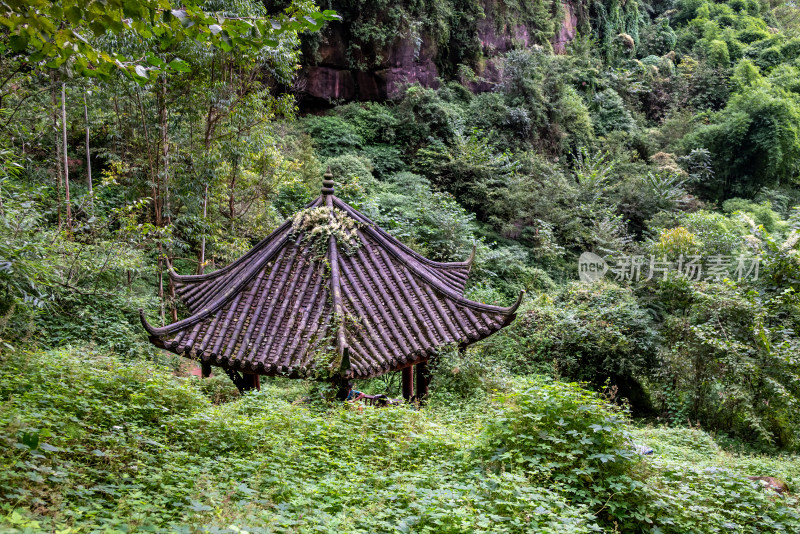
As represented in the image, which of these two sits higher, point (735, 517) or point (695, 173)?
point (695, 173)

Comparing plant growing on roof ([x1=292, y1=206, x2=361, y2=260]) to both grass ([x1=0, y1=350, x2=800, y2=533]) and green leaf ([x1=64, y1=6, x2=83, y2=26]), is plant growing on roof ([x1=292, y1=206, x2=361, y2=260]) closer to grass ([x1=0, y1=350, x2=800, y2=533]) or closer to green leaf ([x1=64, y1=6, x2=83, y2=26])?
grass ([x1=0, y1=350, x2=800, y2=533])

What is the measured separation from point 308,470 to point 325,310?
7.19ft

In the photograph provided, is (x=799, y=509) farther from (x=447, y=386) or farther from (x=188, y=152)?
(x=188, y=152)

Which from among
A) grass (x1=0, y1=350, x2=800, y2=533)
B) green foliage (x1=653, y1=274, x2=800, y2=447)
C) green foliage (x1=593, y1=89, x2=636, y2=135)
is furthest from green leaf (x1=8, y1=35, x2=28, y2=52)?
green foliage (x1=593, y1=89, x2=636, y2=135)

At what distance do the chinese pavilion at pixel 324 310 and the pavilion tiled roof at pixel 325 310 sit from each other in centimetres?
1

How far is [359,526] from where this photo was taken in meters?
2.95

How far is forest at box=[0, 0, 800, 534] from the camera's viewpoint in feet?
10.5

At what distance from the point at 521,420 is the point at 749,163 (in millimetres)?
27668

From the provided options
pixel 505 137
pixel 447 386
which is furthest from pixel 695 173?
pixel 447 386

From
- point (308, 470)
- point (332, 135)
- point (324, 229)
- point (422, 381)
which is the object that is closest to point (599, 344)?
point (422, 381)

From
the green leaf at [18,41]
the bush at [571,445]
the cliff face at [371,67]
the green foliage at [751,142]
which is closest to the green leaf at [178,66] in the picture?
the green leaf at [18,41]

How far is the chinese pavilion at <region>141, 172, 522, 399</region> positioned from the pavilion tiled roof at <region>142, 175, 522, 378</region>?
1 cm

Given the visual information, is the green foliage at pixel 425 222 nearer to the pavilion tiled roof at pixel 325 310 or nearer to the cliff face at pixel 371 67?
the cliff face at pixel 371 67

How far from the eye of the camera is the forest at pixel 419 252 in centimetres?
319
